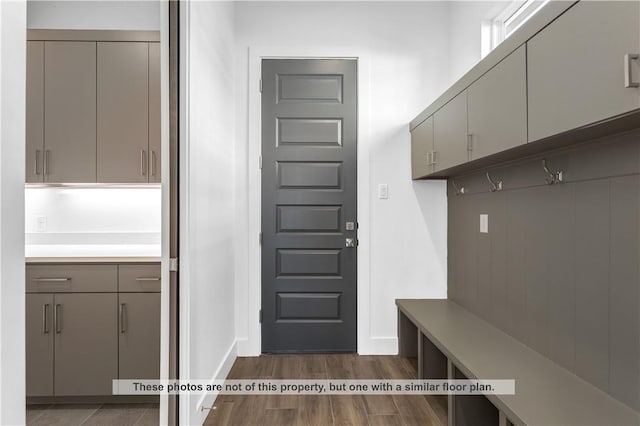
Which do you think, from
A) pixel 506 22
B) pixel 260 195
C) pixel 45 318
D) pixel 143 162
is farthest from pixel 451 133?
pixel 45 318

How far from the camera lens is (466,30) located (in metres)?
3.26

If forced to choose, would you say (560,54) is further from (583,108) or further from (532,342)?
(532,342)

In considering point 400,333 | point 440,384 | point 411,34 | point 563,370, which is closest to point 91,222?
point 563,370

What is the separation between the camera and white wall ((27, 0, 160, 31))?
1.08 metres

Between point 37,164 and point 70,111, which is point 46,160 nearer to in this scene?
point 37,164

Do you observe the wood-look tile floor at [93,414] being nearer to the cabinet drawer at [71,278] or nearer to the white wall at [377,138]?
the cabinet drawer at [71,278]

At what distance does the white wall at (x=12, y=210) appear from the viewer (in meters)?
0.92

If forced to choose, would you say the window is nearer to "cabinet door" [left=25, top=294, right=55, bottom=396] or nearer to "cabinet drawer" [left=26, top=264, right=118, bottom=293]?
"cabinet drawer" [left=26, top=264, right=118, bottom=293]

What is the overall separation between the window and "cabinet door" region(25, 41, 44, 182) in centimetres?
251

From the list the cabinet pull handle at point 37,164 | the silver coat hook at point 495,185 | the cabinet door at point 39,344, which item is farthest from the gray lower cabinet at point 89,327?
the silver coat hook at point 495,185

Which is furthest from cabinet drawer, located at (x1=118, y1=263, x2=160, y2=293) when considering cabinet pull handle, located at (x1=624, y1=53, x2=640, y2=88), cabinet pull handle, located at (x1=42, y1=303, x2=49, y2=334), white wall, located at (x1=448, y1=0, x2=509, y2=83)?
white wall, located at (x1=448, y1=0, x2=509, y2=83)

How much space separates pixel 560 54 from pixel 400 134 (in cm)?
209

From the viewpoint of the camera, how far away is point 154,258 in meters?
1.85

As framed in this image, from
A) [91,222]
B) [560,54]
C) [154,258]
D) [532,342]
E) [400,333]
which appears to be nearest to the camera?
[91,222]
